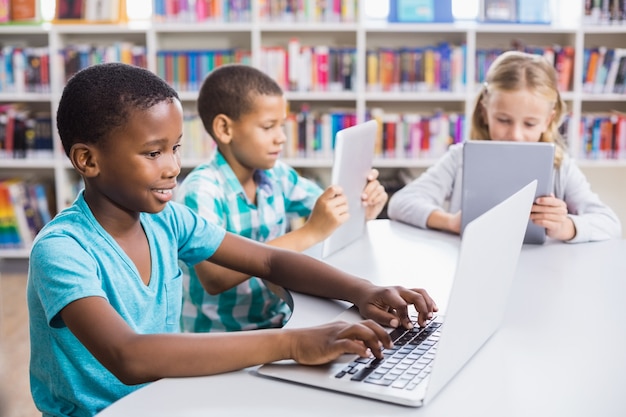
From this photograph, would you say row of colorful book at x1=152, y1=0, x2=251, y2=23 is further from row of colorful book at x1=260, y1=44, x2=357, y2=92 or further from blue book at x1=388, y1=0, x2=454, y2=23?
blue book at x1=388, y1=0, x2=454, y2=23

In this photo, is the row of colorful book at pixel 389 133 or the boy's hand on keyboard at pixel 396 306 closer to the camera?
the boy's hand on keyboard at pixel 396 306

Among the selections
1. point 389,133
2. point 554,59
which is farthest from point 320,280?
point 554,59

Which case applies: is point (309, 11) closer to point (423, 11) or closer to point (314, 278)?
point (423, 11)

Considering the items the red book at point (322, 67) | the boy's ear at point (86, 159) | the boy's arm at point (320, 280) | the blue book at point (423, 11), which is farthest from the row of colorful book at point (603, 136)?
the boy's ear at point (86, 159)

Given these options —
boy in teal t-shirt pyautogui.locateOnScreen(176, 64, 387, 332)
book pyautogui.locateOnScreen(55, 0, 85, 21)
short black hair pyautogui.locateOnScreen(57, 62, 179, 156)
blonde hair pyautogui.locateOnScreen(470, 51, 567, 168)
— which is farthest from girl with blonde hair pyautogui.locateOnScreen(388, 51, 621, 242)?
book pyautogui.locateOnScreen(55, 0, 85, 21)

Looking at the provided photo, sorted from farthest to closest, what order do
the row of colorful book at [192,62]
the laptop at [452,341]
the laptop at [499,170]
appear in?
the row of colorful book at [192,62] → the laptop at [499,170] → the laptop at [452,341]

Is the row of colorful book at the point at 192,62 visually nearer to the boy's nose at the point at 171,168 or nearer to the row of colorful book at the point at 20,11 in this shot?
the row of colorful book at the point at 20,11

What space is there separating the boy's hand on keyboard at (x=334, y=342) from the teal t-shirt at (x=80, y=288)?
0.28 meters

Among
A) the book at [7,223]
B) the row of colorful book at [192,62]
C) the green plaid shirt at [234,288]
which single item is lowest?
the book at [7,223]

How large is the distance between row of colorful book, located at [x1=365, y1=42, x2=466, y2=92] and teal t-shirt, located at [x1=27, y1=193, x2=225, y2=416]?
2.81 metres

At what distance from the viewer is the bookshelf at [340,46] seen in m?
3.91

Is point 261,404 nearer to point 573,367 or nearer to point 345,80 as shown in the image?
point 573,367

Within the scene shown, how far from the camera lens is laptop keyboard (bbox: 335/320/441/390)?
Answer: 99 cm

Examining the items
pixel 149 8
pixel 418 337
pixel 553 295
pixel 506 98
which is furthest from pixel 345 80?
pixel 418 337
